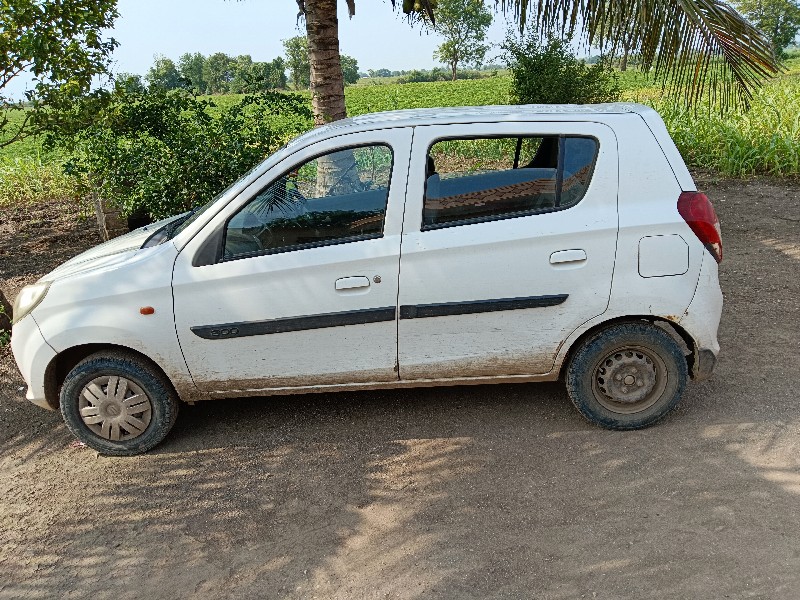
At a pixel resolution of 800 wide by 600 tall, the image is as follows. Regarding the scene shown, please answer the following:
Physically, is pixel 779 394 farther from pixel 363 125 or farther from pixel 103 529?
pixel 103 529

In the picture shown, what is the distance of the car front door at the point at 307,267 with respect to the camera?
3979mm

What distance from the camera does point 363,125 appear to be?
410 cm

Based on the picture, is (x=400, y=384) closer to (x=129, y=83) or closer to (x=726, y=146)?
(x=129, y=83)

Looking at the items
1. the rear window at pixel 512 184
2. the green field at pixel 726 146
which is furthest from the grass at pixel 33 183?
the rear window at pixel 512 184

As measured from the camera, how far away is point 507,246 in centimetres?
392

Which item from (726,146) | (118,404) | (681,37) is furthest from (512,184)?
(726,146)

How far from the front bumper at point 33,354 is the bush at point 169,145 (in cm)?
334

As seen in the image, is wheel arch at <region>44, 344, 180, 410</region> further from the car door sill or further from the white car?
the car door sill

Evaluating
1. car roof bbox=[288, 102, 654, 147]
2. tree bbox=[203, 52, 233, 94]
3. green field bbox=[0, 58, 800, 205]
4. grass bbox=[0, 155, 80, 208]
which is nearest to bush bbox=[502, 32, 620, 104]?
green field bbox=[0, 58, 800, 205]

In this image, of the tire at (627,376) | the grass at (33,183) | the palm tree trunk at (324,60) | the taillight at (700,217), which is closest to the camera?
the taillight at (700,217)

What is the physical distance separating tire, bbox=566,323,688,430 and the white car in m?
0.01

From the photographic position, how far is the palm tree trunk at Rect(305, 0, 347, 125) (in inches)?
312

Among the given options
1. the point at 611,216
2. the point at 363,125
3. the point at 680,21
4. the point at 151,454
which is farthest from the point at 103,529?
the point at 680,21

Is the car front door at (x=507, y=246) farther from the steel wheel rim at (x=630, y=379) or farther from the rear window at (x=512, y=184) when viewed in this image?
the steel wheel rim at (x=630, y=379)
